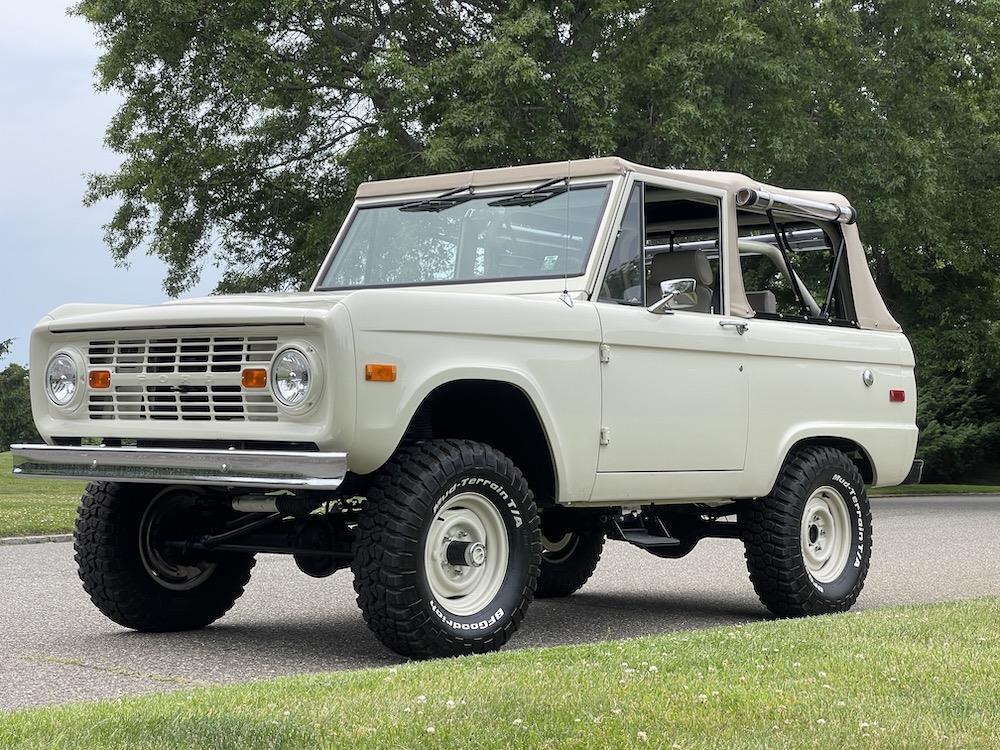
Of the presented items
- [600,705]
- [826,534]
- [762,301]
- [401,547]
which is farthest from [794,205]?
[600,705]

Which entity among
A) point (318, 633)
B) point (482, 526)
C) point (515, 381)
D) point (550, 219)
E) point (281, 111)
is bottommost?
point (318, 633)

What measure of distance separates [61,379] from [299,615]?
2350mm

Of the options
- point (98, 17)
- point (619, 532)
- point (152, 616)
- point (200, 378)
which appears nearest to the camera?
point (200, 378)

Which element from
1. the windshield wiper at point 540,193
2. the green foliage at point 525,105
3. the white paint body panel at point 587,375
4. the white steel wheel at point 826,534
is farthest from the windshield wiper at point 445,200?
the green foliage at point 525,105

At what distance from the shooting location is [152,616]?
26.1 feet

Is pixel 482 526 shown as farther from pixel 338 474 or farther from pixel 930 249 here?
pixel 930 249

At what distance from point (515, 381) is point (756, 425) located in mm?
2166

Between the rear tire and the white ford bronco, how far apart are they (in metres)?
0.02

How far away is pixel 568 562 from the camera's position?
1011cm

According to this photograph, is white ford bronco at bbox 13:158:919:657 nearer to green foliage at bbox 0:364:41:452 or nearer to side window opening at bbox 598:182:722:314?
side window opening at bbox 598:182:722:314

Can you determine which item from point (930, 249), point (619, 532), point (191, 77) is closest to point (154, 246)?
point (191, 77)

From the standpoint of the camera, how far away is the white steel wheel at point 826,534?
Answer: 916cm

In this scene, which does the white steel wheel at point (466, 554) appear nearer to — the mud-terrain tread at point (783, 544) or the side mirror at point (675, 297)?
the side mirror at point (675, 297)

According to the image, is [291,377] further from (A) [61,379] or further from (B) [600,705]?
(B) [600,705]
